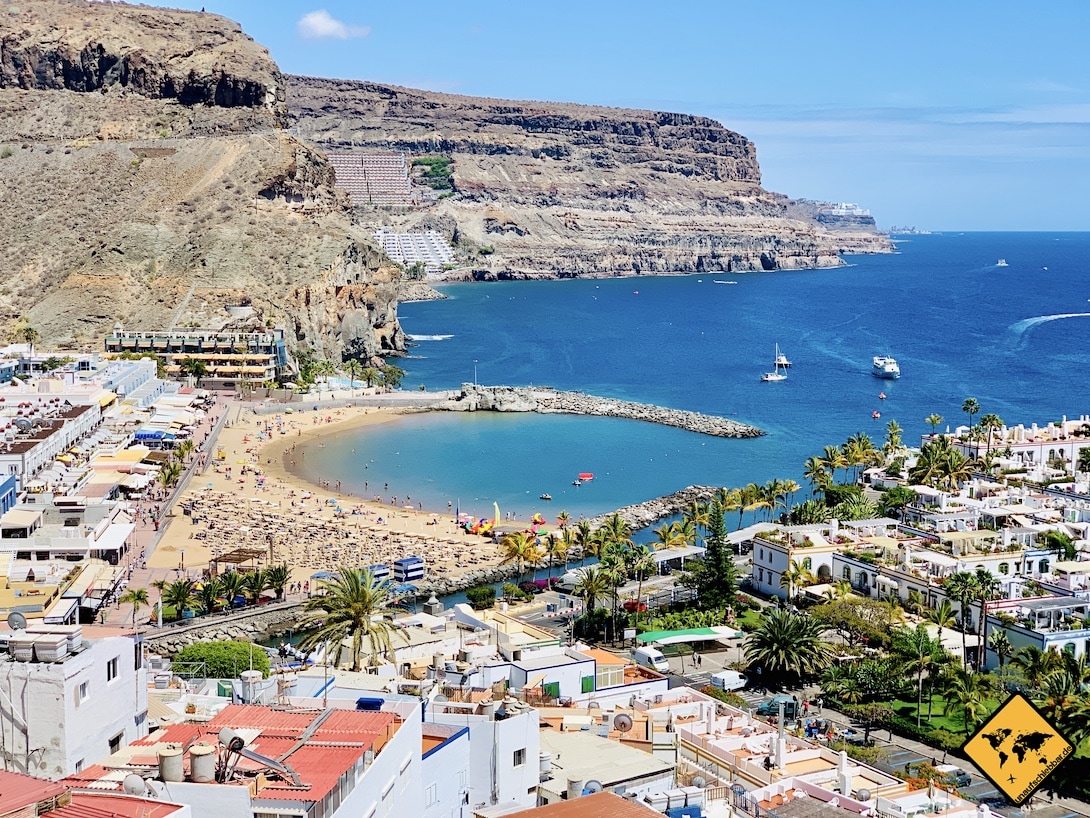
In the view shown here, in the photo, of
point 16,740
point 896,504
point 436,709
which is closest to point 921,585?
point 896,504

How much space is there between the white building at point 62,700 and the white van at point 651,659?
20.2 meters

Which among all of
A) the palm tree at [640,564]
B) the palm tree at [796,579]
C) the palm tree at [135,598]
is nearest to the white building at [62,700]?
the palm tree at [135,598]

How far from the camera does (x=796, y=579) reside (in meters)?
43.3

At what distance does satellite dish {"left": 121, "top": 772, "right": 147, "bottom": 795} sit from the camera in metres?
11.9

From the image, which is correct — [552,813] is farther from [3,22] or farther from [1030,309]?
[1030,309]

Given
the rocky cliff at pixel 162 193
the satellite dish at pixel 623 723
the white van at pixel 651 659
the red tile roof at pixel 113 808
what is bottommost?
the white van at pixel 651 659

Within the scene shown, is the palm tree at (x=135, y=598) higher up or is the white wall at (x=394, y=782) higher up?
the white wall at (x=394, y=782)

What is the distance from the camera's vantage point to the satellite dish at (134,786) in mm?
11945

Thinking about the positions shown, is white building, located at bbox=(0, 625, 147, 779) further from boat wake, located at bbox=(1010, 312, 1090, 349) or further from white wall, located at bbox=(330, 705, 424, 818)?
boat wake, located at bbox=(1010, 312, 1090, 349)

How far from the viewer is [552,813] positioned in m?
14.4

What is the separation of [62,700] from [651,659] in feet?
72.0

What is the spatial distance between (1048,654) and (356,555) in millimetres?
25244

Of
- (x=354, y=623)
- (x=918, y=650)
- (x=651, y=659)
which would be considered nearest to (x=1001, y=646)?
(x=918, y=650)

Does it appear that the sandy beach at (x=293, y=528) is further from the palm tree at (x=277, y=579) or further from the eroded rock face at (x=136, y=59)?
the eroded rock face at (x=136, y=59)
